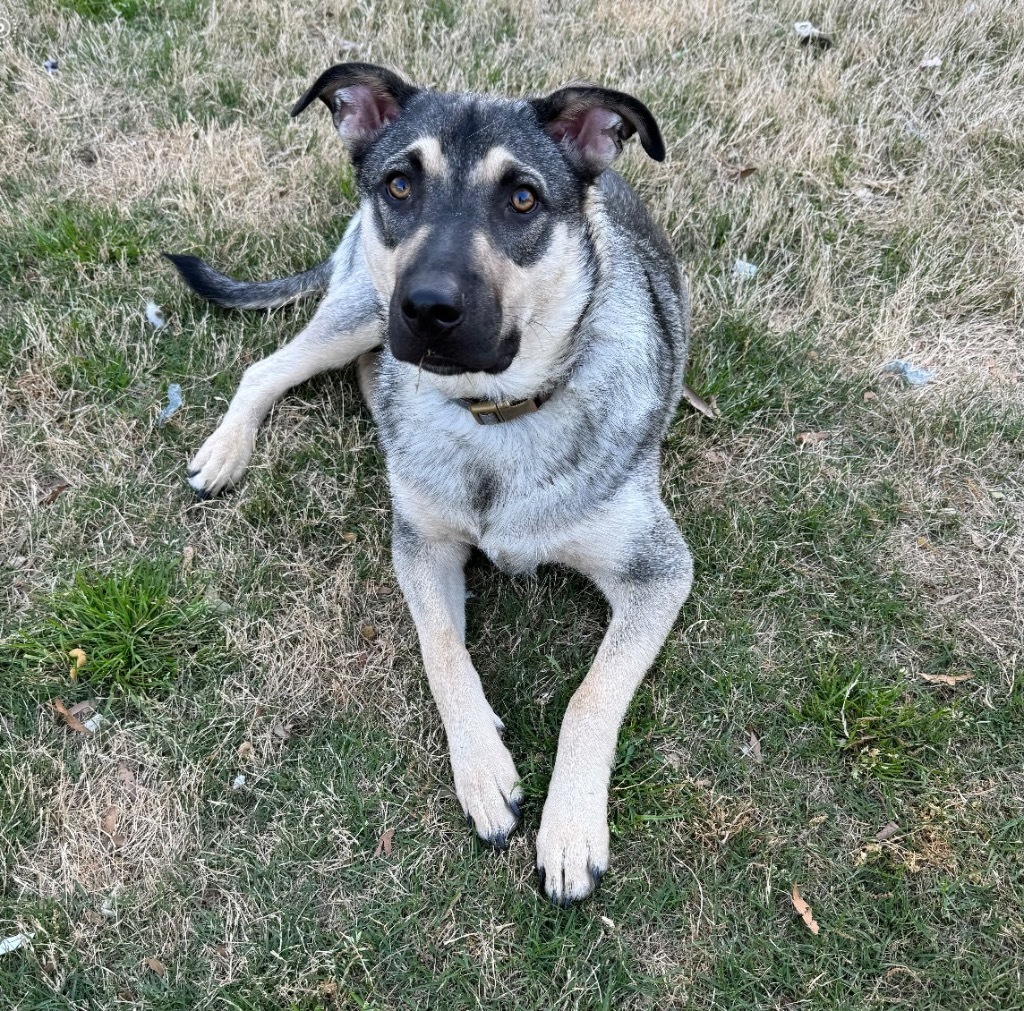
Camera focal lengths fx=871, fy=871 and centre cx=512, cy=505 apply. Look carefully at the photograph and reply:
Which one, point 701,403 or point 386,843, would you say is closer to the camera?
point 386,843

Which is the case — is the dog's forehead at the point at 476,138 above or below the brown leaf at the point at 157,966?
above

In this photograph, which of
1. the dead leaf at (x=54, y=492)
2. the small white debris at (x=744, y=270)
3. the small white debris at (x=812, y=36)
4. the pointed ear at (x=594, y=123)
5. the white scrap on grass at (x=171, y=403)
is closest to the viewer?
the pointed ear at (x=594, y=123)

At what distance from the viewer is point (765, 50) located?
6.31 metres

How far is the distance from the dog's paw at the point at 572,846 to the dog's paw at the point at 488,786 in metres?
0.14

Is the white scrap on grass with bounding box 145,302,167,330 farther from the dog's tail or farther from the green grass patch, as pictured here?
the green grass patch

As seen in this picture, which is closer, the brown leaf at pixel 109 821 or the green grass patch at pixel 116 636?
the brown leaf at pixel 109 821

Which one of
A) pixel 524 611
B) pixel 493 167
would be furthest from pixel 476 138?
pixel 524 611

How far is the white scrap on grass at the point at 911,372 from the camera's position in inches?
181

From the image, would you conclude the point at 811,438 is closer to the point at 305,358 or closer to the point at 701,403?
the point at 701,403

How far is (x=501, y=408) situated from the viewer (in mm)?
3264

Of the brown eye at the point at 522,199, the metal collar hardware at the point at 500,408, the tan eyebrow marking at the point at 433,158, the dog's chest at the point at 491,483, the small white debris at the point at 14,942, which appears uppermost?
the tan eyebrow marking at the point at 433,158

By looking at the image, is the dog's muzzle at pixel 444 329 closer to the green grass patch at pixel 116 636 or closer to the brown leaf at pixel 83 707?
the green grass patch at pixel 116 636

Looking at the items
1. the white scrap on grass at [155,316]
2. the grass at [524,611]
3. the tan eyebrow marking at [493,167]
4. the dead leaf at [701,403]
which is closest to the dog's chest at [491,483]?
the grass at [524,611]

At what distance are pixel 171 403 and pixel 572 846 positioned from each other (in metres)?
2.94
